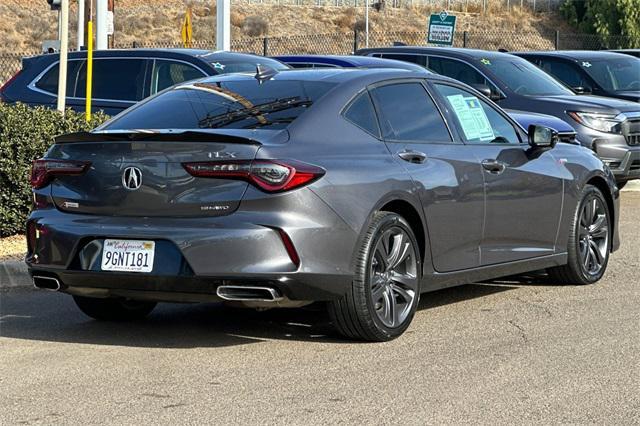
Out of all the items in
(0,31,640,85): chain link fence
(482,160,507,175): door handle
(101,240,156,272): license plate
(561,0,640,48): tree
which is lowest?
(0,31,640,85): chain link fence

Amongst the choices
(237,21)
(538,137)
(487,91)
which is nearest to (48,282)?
(538,137)

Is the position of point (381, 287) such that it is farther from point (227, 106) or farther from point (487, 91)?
point (487, 91)

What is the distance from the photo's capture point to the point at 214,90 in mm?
7746

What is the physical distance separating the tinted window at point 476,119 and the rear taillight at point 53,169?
2.47 meters

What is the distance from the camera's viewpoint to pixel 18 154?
10.6 meters

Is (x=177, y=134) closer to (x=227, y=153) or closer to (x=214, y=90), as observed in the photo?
(x=227, y=153)

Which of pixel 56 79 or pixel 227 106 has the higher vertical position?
pixel 227 106

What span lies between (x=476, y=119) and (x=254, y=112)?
184 centimetres

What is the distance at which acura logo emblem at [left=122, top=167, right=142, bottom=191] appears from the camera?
6887 mm

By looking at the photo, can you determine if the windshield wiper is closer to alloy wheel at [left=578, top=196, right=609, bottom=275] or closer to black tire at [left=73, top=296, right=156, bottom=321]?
black tire at [left=73, top=296, right=156, bottom=321]

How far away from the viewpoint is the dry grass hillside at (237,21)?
51.6 m

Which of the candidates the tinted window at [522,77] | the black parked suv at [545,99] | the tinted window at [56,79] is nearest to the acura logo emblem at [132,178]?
the tinted window at [56,79]

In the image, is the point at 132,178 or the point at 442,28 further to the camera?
the point at 442,28

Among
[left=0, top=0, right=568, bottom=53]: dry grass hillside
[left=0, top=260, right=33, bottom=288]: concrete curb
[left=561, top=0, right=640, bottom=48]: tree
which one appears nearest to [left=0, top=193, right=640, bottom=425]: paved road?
[left=0, top=260, right=33, bottom=288]: concrete curb
